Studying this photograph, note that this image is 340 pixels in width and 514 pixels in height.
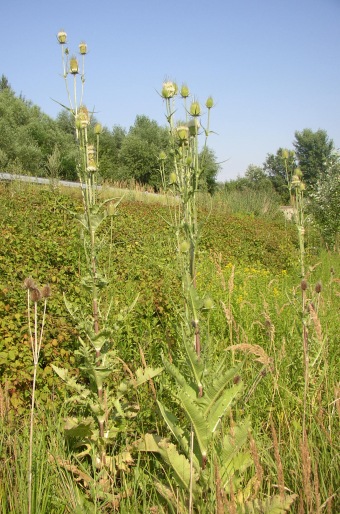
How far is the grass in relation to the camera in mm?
1713

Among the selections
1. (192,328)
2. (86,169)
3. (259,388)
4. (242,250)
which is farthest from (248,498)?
(242,250)

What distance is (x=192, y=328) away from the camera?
1908 millimetres

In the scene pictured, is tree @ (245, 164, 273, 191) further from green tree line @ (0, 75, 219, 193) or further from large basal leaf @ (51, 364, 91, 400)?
large basal leaf @ (51, 364, 91, 400)

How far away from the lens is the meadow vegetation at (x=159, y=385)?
1636mm

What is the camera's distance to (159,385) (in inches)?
105

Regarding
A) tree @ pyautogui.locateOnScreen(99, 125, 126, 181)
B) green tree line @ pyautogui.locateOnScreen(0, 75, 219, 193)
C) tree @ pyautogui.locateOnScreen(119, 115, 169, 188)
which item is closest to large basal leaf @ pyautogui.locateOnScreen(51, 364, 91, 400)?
green tree line @ pyautogui.locateOnScreen(0, 75, 219, 193)

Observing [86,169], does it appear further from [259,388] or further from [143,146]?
[143,146]

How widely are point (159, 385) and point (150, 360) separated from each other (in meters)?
0.49

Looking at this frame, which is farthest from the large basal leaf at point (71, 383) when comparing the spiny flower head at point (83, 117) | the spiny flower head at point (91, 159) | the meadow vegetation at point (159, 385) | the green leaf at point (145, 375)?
the spiny flower head at point (83, 117)

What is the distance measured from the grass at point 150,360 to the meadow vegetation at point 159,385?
0.01 m

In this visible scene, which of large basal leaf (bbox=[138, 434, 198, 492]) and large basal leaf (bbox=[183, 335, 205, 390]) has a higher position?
large basal leaf (bbox=[183, 335, 205, 390])

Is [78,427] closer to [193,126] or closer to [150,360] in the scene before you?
[150,360]

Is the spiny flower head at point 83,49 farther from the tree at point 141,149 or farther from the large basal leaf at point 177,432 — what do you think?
the tree at point 141,149

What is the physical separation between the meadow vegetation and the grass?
1 centimetres
